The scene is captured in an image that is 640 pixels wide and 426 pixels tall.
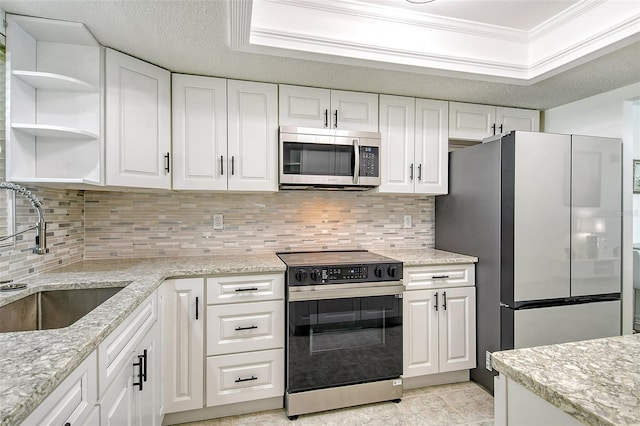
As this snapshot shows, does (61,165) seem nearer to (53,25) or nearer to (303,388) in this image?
(53,25)

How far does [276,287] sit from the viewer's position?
2068 millimetres

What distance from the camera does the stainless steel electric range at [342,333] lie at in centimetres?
203

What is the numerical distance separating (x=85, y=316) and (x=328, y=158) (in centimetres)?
169

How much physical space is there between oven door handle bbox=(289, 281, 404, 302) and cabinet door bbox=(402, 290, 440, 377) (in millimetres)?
166

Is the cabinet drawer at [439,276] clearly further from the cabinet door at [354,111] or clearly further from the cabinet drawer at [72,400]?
the cabinet drawer at [72,400]

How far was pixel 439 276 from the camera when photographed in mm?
2361

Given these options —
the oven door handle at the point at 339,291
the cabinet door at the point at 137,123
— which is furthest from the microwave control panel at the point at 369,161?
the cabinet door at the point at 137,123

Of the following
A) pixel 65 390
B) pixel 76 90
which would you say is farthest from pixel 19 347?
pixel 76 90

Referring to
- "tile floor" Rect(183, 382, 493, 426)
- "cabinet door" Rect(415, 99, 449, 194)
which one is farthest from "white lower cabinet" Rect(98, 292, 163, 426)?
"cabinet door" Rect(415, 99, 449, 194)

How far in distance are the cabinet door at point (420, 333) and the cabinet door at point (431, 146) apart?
0.86 m

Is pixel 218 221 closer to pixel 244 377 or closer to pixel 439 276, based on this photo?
pixel 244 377

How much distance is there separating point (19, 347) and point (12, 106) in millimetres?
1250

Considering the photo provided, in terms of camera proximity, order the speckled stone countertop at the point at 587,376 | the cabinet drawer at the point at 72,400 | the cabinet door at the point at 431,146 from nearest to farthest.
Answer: the speckled stone countertop at the point at 587,376
the cabinet drawer at the point at 72,400
the cabinet door at the point at 431,146

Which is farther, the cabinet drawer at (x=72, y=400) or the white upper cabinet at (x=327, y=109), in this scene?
the white upper cabinet at (x=327, y=109)
